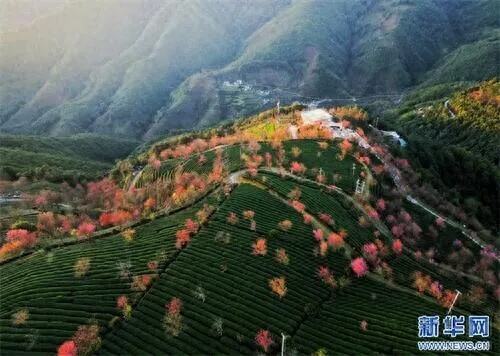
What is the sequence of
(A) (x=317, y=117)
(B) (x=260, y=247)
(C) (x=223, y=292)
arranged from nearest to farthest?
(C) (x=223, y=292), (B) (x=260, y=247), (A) (x=317, y=117)

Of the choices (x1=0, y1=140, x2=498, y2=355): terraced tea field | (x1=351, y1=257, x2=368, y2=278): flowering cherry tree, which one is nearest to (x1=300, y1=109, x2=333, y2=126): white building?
(x1=0, y1=140, x2=498, y2=355): terraced tea field

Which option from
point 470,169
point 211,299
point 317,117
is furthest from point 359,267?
point 470,169

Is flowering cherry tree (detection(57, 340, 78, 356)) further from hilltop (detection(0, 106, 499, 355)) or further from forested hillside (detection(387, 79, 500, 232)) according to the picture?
forested hillside (detection(387, 79, 500, 232))

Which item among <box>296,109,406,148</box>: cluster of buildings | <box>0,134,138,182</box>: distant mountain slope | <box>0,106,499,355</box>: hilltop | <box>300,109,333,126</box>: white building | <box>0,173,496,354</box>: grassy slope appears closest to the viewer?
<box>0,173,496,354</box>: grassy slope

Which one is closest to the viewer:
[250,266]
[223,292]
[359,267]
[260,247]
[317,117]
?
[223,292]

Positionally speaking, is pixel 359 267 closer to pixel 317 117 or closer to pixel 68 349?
pixel 68 349

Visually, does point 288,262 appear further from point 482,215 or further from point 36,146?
point 36,146

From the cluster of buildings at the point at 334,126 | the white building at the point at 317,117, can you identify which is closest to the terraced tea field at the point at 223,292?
the cluster of buildings at the point at 334,126

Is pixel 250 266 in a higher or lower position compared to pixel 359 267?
lower

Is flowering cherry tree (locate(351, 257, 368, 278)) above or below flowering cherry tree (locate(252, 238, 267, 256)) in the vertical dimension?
above
